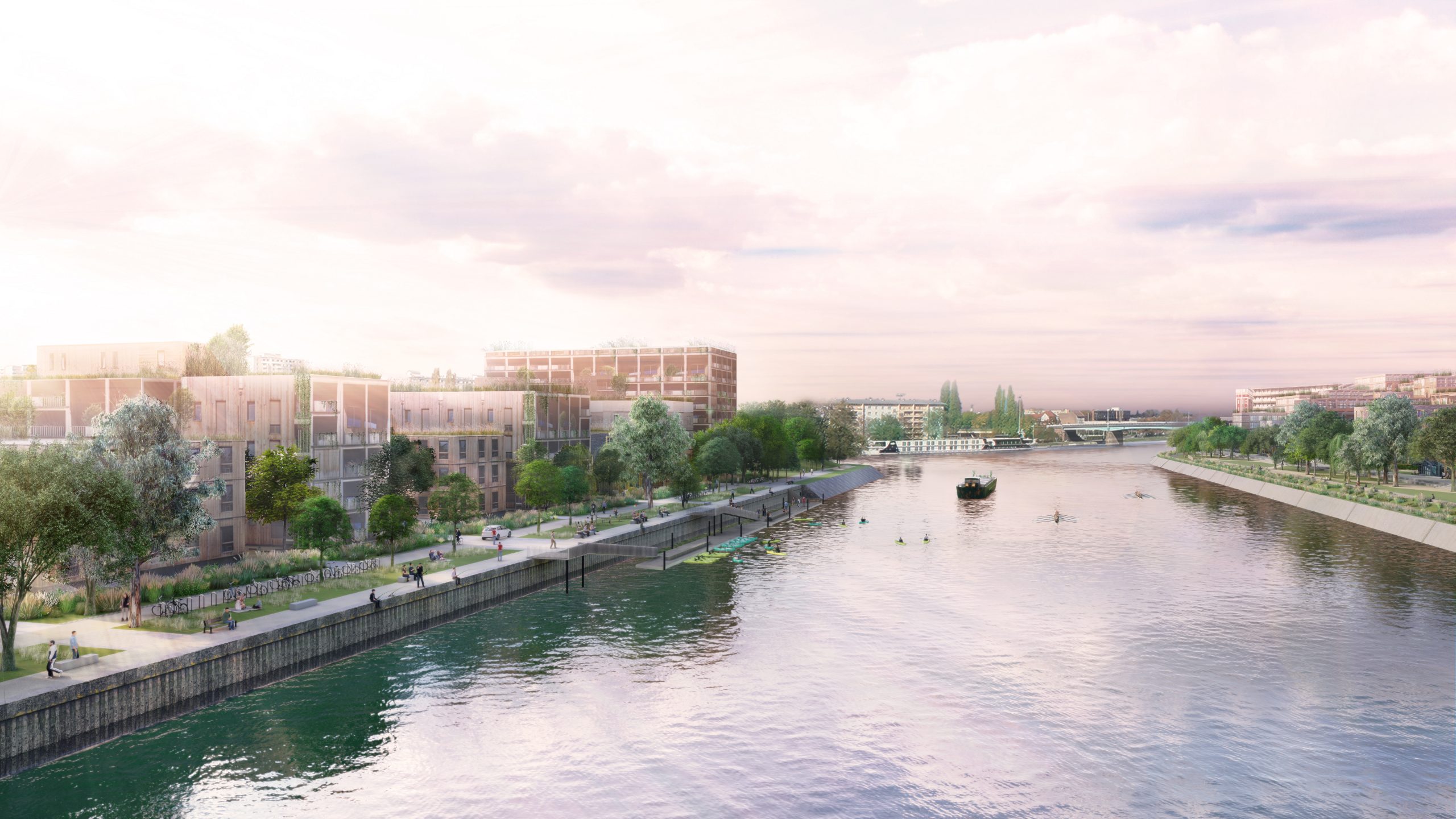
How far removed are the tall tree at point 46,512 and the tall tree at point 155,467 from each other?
16.7 ft

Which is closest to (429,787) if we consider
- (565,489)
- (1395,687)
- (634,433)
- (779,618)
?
(779,618)

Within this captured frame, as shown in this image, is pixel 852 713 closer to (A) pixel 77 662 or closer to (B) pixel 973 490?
(A) pixel 77 662

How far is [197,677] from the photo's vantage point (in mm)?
43812

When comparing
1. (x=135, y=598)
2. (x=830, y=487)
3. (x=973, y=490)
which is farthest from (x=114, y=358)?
(x=973, y=490)

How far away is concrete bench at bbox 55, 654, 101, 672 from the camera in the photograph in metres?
39.9

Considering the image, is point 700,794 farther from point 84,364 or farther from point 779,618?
point 84,364

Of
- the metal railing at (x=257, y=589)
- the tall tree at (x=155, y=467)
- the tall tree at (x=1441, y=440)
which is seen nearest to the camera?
the tall tree at (x=155, y=467)

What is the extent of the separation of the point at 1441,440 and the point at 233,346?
18352 cm

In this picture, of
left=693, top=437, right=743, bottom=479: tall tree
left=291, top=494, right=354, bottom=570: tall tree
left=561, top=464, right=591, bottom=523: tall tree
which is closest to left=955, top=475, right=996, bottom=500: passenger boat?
left=693, top=437, right=743, bottom=479: tall tree

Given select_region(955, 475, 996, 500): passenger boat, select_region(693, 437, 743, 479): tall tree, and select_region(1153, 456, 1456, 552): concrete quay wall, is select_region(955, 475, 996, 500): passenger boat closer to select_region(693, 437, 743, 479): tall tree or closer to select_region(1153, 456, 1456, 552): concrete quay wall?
select_region(693, 437, 743, 479): tall tree

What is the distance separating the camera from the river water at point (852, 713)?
1403 inches

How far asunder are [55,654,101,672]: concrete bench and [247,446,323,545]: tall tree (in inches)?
1133

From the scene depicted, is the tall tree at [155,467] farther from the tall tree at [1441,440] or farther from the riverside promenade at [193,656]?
the tall tree at [1441,440]

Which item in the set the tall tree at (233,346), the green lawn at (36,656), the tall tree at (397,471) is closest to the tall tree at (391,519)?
the tall tree at (397,471)
